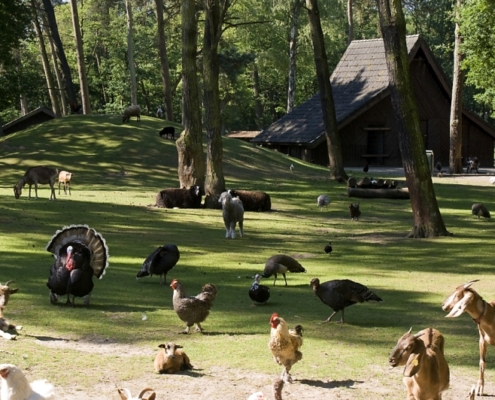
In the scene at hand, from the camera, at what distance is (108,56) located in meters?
97.1

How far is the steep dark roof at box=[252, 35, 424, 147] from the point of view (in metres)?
62.1

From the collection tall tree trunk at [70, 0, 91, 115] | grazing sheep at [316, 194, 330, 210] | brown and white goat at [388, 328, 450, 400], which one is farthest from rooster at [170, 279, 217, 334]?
tall tree trunk at [70, 0, 91, 115]

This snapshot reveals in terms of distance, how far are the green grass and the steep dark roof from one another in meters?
16.8

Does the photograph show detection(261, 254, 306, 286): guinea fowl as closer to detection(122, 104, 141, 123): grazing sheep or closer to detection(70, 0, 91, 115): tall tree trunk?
detection(122, 104, 141, 123): grazing sheep

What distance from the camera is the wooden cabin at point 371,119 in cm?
6241

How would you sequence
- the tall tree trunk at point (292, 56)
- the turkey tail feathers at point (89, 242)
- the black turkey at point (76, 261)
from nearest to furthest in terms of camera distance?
the black turkey at point (76, 261) < the turkey tail feathers at point (89, 242) < the tall tree trunk at point (292, 56)

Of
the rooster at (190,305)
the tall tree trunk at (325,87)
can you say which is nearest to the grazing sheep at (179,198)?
the tall tree trunk at (325,87)

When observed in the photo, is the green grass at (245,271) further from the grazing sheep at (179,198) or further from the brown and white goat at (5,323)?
the grazing sheep at (179,198)

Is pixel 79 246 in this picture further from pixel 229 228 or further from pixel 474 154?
pixel 474 154

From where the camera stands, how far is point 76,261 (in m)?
13.8

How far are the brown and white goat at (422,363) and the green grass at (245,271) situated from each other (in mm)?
1717

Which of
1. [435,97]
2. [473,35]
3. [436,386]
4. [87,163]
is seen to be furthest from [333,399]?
[435,97]

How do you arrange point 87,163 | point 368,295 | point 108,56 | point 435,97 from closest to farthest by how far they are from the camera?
point 368,295 < point 87,163 < point 435,97 < point 108,56

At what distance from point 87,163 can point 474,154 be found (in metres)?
32.6
